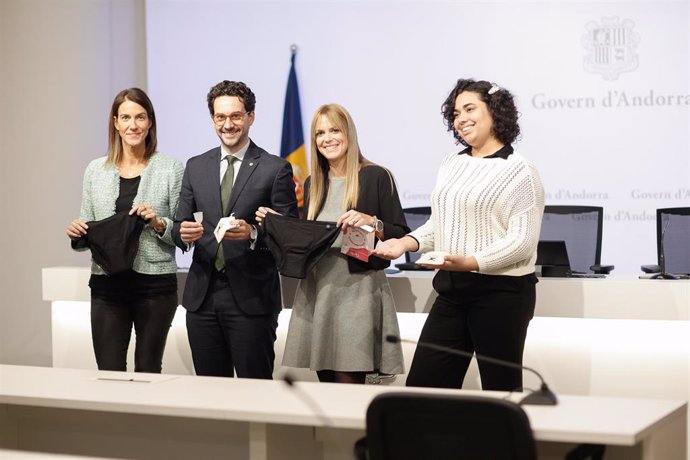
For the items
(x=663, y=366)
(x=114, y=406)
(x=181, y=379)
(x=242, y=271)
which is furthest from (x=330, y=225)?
(x=663, y=366)

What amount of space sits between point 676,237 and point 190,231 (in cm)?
290

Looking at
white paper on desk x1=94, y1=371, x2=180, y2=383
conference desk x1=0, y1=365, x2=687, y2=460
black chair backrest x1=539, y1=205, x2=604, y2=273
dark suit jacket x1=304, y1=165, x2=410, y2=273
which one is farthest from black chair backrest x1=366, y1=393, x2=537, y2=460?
black chair backrest x1=539, y1=205, x2=604, y2=273

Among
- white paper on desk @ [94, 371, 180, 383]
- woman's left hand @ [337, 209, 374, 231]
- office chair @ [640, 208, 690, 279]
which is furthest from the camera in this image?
office chair @ [640, 208, 690, 279]

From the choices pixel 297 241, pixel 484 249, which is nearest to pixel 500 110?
pixel 484 249

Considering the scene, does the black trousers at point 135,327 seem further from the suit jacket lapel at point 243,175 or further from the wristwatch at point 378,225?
the wristwatch at point 378,225

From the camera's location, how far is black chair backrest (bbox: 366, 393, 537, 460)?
2111mm

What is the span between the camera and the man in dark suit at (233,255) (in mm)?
3861

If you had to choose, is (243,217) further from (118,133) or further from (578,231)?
(578,231)

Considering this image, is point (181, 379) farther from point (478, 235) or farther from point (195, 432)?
point (478, 235)

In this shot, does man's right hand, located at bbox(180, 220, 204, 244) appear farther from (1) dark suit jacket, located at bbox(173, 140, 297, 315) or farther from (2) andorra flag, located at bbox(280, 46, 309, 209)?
(2) andorra flag, located at bbox(280, 46, 309, 209)

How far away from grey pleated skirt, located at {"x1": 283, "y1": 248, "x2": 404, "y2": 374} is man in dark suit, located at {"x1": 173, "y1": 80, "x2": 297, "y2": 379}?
0.51 feet

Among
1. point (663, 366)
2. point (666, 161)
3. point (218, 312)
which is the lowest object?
point (663, 366)

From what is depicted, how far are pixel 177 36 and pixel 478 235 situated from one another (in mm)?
5510

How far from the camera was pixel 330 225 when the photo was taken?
12.1 ft
